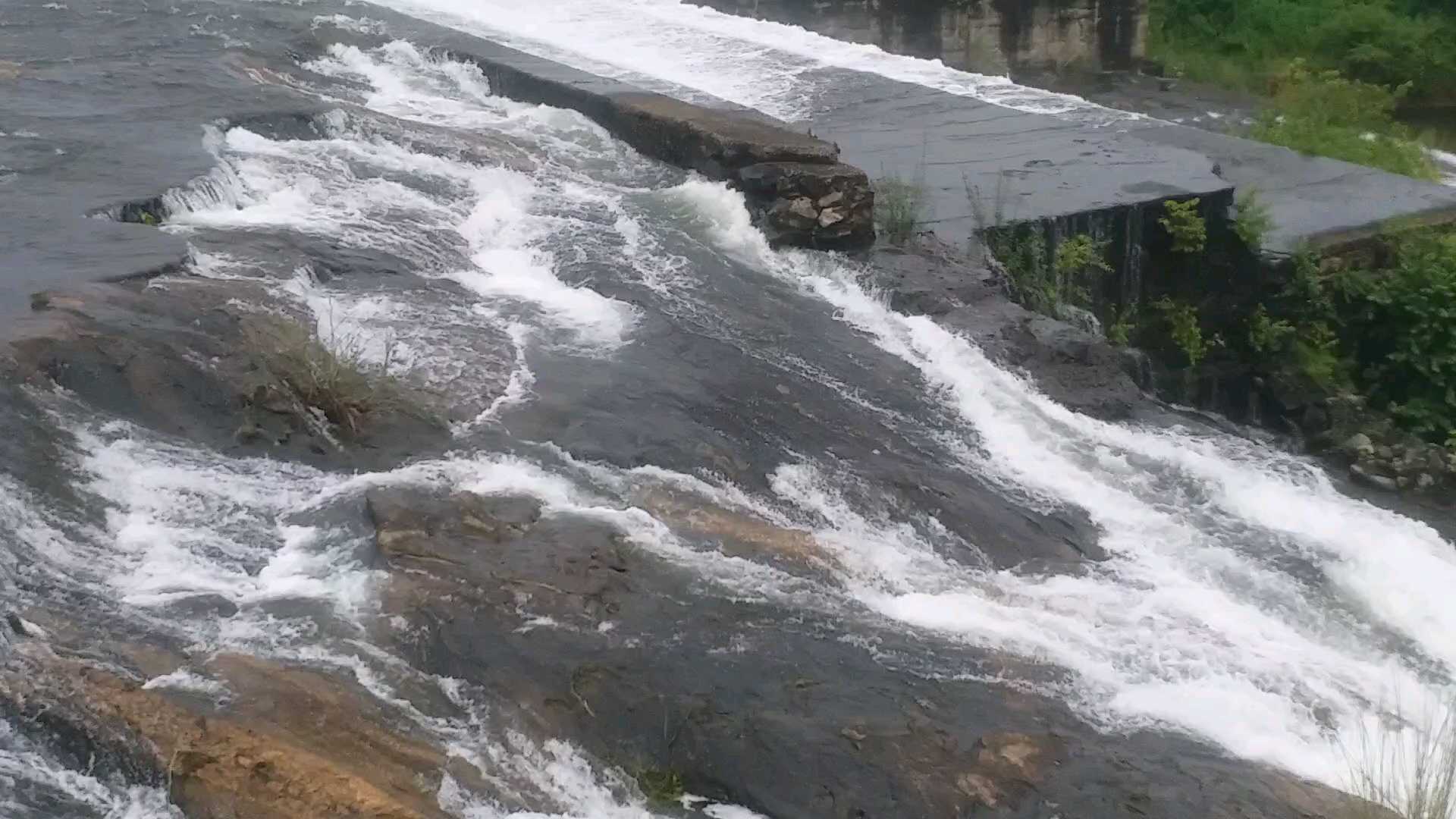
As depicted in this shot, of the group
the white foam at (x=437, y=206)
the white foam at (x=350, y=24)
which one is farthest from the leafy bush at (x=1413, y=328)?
the white foam at (x=350, y=24)

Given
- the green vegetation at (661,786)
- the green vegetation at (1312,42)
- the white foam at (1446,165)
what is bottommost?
the green vegetation at (1312,42)

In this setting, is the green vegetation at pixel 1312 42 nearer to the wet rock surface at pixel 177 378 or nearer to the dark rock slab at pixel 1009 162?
the dark rock slab at pixel 1009 162

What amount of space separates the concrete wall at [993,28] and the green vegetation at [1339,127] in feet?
18.1

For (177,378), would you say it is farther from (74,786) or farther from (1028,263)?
(1028,263)

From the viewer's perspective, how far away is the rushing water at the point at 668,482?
13.3 feet

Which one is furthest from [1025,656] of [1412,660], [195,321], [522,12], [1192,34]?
[1192,34]

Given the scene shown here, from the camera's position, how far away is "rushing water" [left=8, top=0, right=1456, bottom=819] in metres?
4.06

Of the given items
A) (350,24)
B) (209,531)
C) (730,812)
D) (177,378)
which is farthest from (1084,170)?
(350,24)

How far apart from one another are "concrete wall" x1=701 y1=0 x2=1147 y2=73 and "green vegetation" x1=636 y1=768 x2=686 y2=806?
43.2ft

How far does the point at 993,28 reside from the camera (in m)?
18.3

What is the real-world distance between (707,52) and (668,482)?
719cm

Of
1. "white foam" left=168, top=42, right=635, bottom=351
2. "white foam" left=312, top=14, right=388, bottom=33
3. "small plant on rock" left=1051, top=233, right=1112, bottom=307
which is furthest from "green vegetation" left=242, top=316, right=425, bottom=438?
"white foam" left=312, top=14, right=388, bottom=33

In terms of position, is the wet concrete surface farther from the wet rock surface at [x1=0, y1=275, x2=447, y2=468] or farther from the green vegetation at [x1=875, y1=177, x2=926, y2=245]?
the wet rock surface at [x1=0, y1=275, x2=447, y2=468]

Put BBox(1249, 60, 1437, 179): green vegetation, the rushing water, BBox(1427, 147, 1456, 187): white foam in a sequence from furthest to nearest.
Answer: BBox(1427, 147, 1456, 187): white foam, BBox(1249, 60, 1437, 179): green vegetation, the rushing water
